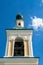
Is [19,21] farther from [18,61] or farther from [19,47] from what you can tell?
[18,61]

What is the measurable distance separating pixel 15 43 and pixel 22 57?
2.48 metres

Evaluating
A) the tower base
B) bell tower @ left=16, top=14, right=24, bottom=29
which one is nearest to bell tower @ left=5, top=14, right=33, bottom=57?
bell tower @ left=16, top=14, right=24, bottom=29

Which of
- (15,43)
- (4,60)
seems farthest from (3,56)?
(15,43)

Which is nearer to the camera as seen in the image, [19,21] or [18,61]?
[18,61]

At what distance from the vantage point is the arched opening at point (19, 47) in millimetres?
A: 26112

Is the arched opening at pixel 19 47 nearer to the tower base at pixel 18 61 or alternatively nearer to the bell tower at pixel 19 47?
the bell tower at pixel 19 47

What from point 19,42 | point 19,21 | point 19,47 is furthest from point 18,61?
point 19,21

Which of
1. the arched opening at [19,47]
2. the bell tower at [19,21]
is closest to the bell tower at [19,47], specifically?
the arched opening at [19,47]

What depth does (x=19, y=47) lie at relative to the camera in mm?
26844

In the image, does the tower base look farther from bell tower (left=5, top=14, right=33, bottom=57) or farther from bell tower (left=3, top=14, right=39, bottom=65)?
bell tower (left=5, top=14, right=33, bottom=57)

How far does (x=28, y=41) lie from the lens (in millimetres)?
26750

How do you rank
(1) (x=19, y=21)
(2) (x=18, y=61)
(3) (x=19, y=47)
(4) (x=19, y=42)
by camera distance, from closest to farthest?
(2) (x=18, y=61)
(3) (x=19, y=47)
(4) (x=19, y=42)
(1) (x=19, y=21)

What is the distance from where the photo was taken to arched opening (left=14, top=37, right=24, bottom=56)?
85.7ft

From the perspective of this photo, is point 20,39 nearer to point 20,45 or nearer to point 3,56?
point 20,45
